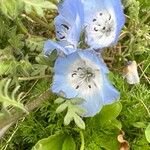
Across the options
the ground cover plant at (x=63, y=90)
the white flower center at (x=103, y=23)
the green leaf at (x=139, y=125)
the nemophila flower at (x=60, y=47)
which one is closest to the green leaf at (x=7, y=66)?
the ground cover plant at (x=63, y=90)

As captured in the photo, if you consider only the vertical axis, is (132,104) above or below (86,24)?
below

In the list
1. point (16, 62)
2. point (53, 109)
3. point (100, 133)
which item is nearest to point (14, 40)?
point (16, 62)

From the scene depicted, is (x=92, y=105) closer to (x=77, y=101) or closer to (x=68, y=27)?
(x=77, y=101)

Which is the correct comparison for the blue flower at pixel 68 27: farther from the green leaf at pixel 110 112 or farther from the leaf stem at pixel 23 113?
the green leaf at pixel 110 112

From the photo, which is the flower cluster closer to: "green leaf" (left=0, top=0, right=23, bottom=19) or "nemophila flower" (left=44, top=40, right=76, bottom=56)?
"nemophila flower" (left=44, top=40, right=76, bottom=56)

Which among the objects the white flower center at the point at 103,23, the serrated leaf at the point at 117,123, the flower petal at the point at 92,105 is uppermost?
the white flower center at the point at 103,23

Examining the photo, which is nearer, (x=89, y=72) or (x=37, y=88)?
(x=89, y=72)

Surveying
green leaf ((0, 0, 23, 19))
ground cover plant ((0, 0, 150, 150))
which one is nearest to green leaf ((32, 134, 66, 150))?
ground cover plant ((0, 0, 150, 150))

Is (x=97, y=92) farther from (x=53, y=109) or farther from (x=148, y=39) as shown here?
(x=148, y=39)

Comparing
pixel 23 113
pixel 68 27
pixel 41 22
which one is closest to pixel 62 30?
pixel 68 27
